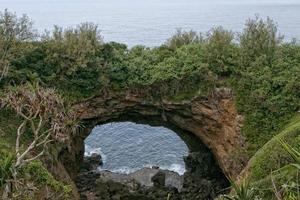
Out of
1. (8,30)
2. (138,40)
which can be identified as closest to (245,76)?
(8,30)

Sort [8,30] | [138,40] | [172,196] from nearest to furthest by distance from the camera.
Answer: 1. [8,30]
2. [172,196]
3. [138,40]

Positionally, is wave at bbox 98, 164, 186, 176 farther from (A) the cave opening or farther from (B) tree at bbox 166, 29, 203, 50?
(B) tree at bbox 166, 29, 203, 50

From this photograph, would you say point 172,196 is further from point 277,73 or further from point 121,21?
point 121,21

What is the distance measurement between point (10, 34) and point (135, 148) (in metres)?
25.8

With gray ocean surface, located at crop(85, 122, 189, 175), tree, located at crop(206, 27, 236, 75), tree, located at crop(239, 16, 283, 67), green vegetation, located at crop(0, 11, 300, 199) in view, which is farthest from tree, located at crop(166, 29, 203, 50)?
gray ocean surface, located at crop(85, 122, 189, 175)

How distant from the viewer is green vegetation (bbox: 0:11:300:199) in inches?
1225

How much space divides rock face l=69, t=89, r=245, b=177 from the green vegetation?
0.58 metres

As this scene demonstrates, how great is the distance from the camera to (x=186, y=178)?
42969 millimetres

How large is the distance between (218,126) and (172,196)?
8.47 m

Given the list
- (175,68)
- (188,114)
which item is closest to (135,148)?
(188,114)

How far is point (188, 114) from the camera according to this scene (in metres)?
35.0

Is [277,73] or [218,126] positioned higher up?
[277,73]

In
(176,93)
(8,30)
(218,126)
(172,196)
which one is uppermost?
(8,30)

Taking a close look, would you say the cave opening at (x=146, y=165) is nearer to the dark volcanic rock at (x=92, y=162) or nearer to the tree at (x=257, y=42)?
the dark volcanic rock at (x=92, y=162)
